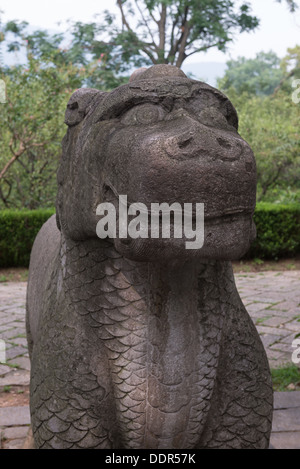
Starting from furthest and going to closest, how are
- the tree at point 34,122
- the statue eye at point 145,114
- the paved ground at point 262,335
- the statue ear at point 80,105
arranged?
the tree at point 34,122
the paved ground at point 262,335
the statue ear at point 80,105
the statue eye at point 145,114

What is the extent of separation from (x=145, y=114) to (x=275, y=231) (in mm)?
8707

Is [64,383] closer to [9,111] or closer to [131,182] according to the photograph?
[131,182]

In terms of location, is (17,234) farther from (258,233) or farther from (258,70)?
(258,70)

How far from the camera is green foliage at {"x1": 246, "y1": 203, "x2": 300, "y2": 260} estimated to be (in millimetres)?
9578

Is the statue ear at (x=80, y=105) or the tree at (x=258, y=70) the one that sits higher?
the tree at (x=258, y=70)

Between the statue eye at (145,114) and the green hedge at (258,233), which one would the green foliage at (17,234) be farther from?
the statue eye at (145,114)

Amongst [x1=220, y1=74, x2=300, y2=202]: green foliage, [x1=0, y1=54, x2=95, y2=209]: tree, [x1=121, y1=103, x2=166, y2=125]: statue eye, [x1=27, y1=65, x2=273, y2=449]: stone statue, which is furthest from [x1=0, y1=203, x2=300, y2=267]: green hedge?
[x1=121, y1=103, x2=166, y2=125]: statue eye

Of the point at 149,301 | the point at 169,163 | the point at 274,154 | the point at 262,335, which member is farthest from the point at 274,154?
the point at 169,163

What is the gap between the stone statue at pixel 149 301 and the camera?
4.00 feet

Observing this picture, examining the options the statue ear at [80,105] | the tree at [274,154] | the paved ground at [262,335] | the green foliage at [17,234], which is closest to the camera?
the statue ear at [80,105]

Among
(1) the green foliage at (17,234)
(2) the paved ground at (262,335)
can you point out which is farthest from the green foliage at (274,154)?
(1) the green foliage at (17,234)

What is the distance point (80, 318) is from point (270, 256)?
28.8 feet

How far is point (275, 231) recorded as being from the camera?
9656 millimetres
